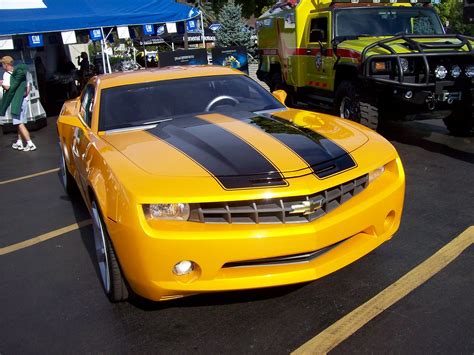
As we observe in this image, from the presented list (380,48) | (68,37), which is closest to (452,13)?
(68,37)

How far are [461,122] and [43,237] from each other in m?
6.10

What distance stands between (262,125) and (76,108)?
100 inches

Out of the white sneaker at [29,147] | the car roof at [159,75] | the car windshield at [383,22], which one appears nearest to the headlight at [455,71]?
the car windshield at [383,22]

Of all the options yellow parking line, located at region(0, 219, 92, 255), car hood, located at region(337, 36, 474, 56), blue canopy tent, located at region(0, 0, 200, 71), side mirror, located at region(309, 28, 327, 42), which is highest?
blue canopy tent, located at region(0, 0, 200, 71)

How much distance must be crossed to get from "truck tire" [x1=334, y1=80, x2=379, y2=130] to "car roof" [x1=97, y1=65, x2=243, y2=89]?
2783 mm

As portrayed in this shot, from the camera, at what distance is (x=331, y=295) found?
3158 millimetres

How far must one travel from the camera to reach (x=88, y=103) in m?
4.59

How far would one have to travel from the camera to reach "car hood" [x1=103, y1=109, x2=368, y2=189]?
9.23 ft

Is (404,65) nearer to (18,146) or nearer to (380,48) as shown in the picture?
(380,48)

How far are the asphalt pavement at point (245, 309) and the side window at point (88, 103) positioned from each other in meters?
1.04

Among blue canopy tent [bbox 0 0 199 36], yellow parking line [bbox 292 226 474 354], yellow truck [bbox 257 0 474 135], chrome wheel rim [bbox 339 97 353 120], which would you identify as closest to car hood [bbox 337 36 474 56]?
yellow truck [bbox 257 0 474 135]

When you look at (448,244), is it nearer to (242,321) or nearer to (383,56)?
(242,321)

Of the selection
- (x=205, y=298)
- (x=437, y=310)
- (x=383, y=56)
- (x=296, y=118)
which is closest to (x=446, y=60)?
(x=383, y=56)

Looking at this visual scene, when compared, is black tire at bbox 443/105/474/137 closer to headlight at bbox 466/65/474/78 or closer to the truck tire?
headlight at bbox 466/65/474/78
